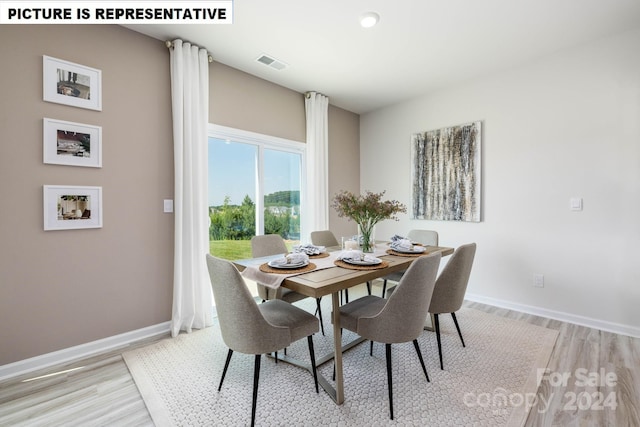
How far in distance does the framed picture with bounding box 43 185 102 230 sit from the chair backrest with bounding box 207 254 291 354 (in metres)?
1.44

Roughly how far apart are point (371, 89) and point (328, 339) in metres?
3.09

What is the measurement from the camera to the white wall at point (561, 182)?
261 cm

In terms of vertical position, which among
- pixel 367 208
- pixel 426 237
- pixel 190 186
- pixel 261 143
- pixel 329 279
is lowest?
pixel 329 279

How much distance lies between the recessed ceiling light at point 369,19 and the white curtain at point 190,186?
1.53 metres

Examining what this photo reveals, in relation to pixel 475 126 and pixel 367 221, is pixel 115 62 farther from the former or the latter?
pixel 475 126

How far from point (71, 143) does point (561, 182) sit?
4436 mm

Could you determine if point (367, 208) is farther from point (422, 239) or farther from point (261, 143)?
point (261, 143)

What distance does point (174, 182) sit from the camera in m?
2.71

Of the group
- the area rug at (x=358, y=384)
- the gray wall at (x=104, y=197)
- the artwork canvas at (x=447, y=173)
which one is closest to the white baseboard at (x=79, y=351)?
the gray wall at (x=104, y=197)

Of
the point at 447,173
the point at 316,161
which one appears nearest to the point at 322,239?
the point at 316,161

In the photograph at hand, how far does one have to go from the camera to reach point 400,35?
261 centimetres

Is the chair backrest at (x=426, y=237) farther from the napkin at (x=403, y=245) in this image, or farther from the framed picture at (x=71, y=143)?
the framed picture at (x=71, y=143)

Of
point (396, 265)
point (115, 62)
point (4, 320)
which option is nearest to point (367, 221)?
point (396, 265)

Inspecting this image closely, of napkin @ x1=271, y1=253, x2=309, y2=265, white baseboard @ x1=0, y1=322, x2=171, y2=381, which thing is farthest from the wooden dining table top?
white baseboard @ x1=0, y1=322, x2=171, y2=381
